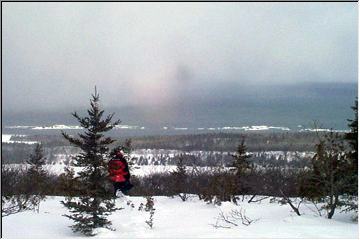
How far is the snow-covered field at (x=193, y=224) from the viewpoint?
12094mm

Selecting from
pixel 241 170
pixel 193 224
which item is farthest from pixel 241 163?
pixel 193 224

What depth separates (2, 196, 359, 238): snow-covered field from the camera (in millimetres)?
12094

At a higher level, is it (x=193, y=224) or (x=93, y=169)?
(x=93, y=169)

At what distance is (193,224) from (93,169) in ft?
13.4

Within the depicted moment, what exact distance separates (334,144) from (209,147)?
5262 inches

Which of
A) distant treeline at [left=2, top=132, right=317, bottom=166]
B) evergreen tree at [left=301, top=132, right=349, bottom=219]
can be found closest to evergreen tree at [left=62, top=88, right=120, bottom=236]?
evergreen tree at [left=301, top=132, right=349, bottom=219]

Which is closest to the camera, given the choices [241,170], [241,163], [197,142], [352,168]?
[352,168]

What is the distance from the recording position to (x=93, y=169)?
50.9 feet

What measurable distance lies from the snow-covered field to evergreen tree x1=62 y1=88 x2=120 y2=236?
23.7 inches

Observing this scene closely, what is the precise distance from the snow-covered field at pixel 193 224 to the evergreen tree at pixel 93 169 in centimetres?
60

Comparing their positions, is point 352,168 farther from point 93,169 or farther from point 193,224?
point 93,169

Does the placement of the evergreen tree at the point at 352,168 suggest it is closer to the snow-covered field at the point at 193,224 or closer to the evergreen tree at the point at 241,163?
the snow-covered field at the point at 193,224

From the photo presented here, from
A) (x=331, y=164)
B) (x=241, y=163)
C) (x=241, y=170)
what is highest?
(x=331, y=164)

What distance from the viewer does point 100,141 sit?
50.7ft
